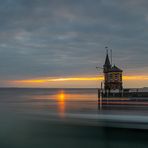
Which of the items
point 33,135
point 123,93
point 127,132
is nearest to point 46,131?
point 33,135

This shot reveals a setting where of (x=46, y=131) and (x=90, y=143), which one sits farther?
(x=46, y=131)

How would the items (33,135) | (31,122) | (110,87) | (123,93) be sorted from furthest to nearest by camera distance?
(110,87) → (123,93) → (31,122) → (33,135)

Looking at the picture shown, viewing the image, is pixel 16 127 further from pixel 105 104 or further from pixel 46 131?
pixel 105 104

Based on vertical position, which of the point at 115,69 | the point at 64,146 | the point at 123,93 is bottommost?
the point at 64,146

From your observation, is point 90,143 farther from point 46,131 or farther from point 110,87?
point 110,87

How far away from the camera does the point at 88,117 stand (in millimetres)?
16766

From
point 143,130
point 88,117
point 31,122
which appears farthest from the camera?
point 31,122

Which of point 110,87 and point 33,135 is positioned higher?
point 110,87

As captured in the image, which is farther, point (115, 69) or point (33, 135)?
point (115, 69)

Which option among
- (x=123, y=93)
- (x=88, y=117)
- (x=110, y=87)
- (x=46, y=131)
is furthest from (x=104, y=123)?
(x=110, y=87)

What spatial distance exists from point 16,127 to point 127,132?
26.9 ft

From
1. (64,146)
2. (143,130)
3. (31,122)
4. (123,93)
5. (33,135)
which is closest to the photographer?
(64,146)

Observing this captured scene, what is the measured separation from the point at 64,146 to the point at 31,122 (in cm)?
670

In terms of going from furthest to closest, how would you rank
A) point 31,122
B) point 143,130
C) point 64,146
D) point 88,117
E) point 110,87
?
point 110,87
point 31,122
point 88,117
point 143,130
point 64,146
